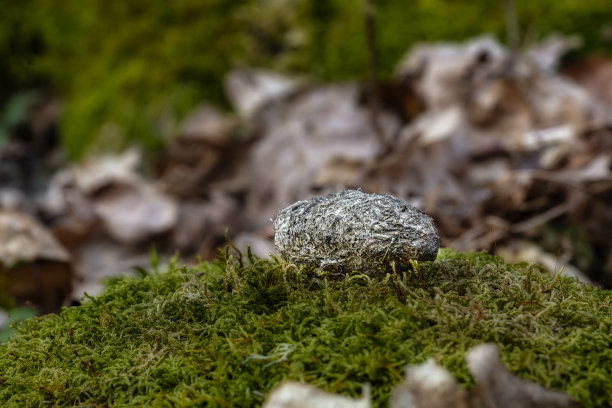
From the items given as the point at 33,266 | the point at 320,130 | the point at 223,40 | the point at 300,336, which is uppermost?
the point at 223,40

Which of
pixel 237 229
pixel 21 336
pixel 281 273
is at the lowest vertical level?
pixel 281 273

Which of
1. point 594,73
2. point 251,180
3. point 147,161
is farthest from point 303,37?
point 594,73

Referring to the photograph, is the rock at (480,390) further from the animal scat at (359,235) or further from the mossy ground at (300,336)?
the animal scat at (359,235)

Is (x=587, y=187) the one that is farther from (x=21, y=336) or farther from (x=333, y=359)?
(x=21, y=336)

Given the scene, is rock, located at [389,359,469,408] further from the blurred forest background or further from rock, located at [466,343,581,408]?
the blurred forest background

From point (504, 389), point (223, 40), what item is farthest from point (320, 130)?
point (504, 389)

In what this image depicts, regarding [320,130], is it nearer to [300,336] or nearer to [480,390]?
[300,336]
